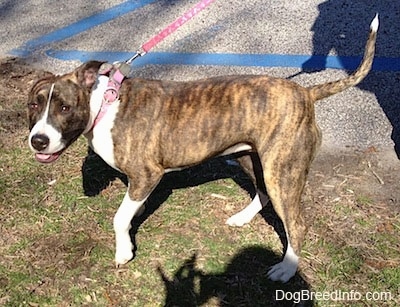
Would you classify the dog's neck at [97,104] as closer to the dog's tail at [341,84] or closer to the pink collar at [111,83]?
the pink collar at [111,83]

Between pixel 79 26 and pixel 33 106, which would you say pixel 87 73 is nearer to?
pixel 33 106

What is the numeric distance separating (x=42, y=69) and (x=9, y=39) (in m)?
1.08

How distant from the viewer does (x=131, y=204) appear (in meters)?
3.97

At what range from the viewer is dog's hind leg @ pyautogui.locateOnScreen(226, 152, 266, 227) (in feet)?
14.2

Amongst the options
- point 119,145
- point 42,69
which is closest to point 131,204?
point 119,145

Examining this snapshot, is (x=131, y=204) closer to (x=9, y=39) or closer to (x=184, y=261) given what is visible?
(x=184, y=261)

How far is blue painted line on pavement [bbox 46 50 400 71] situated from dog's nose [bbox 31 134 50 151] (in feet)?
11.2

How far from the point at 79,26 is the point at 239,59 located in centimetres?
223

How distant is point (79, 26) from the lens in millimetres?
7797

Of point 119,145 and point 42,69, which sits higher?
point 119,145

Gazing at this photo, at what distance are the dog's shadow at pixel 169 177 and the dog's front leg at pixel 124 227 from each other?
540 mm

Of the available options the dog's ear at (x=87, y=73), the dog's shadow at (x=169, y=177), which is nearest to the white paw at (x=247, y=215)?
the dog's shadow at (x=169, y=177)

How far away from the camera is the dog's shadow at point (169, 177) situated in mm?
4867

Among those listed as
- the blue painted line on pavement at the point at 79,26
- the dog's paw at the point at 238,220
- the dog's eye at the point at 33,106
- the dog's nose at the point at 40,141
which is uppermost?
the dog's eye at the point at 33,106
